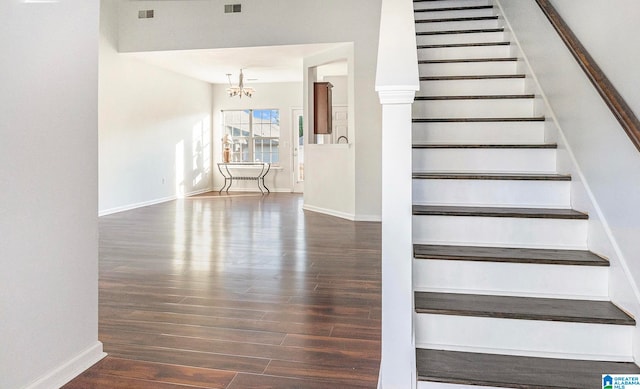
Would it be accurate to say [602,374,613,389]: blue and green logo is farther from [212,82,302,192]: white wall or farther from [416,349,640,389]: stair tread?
[212,82,302,192]: white wall

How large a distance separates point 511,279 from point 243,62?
→ 6.93 m

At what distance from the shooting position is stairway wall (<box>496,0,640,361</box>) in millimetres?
1762

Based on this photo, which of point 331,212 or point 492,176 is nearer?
point 492,176

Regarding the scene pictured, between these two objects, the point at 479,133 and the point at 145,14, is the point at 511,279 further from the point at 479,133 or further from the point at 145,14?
the point at 145,14

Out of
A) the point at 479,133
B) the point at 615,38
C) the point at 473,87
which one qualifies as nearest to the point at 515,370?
the point at 615,38

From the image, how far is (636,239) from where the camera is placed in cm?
172

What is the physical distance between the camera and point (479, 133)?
2908 mm

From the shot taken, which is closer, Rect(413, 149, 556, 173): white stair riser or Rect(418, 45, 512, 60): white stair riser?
Rect(413, 149, 556, 173): white stair riser

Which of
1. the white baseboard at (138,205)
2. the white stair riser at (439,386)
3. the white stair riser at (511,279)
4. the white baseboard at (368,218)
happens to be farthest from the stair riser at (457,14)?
the white baseboard at (138,205)

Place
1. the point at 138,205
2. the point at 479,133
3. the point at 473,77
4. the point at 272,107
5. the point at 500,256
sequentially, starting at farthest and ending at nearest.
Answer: the point at 272,107 → the point at 138,205 → the point at 473,77 → the point at 479,133 → the point at 500,256

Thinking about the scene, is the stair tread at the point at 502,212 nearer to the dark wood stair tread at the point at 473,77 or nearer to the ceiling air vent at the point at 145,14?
the dark wood stair tread at the point at 473,77

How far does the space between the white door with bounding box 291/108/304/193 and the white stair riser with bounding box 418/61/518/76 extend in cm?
735

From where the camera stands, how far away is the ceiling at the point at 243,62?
6949 mm

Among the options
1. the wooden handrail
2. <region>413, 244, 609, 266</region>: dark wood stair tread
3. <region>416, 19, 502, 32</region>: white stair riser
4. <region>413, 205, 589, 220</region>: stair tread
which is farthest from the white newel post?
<region>416, 19, 502, 32</region>: white stair riser
